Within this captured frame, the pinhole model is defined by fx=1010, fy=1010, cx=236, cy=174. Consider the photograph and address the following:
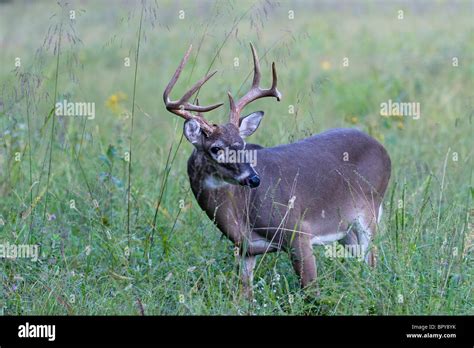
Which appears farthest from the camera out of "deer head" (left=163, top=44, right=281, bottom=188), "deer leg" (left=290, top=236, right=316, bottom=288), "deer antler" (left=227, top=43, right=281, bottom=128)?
"deer antler" (left=227, top=43, right=281, bottom=128)

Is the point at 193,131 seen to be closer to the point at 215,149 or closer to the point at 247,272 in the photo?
the point at 215,149

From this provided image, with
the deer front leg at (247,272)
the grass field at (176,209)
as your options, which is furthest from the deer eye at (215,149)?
the deer front leg at (247,272)

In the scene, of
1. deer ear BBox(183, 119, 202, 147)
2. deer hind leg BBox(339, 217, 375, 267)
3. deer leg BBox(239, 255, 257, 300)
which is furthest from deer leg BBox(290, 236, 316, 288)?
deer ear BBox(183, 119, 202, 147)

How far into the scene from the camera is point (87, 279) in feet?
20.7

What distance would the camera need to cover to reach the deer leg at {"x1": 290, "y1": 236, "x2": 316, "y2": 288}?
21.3 feet

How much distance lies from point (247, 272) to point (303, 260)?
1.22 feet

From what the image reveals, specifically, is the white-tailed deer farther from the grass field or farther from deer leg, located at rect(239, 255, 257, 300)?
the grass field

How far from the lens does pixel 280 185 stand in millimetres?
6816

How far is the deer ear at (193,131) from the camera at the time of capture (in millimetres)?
6352

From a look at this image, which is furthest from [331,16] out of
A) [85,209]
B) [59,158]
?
[85,209]

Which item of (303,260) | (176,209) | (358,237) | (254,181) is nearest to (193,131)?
(254,181)

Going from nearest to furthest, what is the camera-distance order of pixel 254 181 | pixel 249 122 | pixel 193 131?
pixel 254 181 → pixel 193 131 → pixel 249 122

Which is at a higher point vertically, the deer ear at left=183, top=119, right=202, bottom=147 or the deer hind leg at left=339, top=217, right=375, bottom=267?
the deer ear at left=183, top=119, right=202, bottom=147
